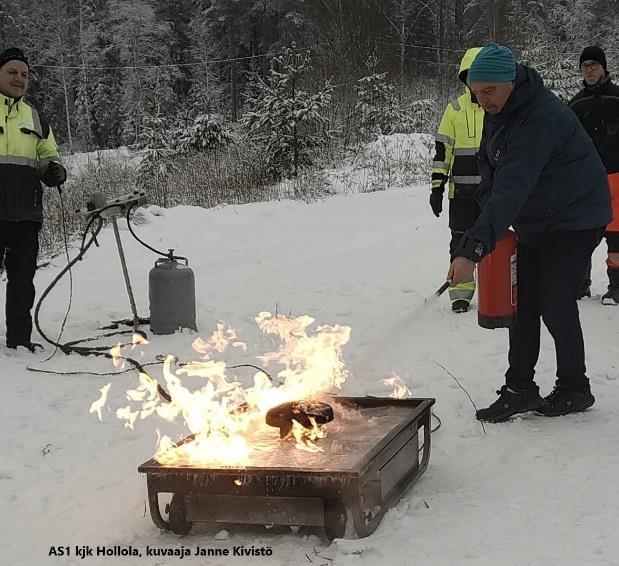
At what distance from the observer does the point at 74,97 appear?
37.5 metres

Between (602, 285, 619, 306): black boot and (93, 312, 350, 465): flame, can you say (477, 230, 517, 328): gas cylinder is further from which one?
(602, 285, 619, 306): black boot

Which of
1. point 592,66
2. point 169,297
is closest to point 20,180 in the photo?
point 169,297

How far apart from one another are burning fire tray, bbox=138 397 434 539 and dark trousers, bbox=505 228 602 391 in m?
1.18

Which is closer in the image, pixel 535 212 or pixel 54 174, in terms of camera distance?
pixel 535 212

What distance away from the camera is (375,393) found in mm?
4766

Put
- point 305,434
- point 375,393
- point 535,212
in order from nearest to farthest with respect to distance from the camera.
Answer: point 305,434
point 535,212
point 375,393

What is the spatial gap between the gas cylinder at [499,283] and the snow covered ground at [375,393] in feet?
2.00

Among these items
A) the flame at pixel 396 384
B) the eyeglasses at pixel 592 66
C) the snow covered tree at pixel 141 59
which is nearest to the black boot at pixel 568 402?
the flame at pixel 396 384

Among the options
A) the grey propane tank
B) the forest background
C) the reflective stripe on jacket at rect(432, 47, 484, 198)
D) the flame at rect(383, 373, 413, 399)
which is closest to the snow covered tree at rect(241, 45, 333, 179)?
the forest background

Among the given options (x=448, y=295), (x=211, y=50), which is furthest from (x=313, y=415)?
(x=211, y=50)

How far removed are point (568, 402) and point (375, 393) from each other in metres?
1.21

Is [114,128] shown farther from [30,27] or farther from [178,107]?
[30,27]

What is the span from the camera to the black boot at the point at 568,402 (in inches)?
159

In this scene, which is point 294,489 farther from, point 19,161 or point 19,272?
point 19,161
